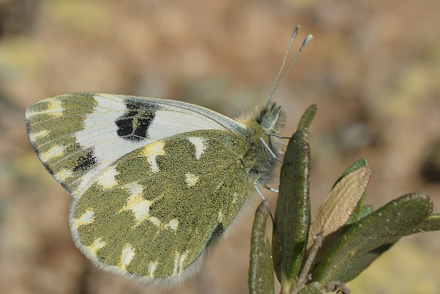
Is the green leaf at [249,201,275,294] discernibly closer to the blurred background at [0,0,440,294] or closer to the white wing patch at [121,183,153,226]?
the white wing patch at [121,183,153,226]

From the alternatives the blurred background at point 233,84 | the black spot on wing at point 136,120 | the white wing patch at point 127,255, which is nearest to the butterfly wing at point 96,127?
the black spot on wing at point 136,120

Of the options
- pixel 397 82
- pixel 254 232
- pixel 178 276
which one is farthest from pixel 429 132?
pixel 254 232

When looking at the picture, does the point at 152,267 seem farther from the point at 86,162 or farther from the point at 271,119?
the point at 271,119

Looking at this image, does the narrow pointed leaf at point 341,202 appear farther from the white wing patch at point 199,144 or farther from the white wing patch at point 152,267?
the white wing patch at point 199,144

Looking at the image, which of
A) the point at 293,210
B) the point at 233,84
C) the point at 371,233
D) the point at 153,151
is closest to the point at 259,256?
the point at 293,210

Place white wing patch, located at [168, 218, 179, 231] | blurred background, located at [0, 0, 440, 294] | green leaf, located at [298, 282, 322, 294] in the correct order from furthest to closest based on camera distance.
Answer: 1. blurred background, located at [0, 0, 440, 294]
2. white wing patch, located at [168, 218, 179, 231]
3. green leaf, located at [298, 282, 322, 294]

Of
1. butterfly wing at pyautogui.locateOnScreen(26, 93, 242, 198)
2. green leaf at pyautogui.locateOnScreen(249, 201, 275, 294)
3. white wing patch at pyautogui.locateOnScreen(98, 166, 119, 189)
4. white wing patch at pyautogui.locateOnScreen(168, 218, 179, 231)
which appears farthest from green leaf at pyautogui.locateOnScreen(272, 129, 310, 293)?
white wing patch at pyautogui.locateOnScreen(98, 166, 119, 189)
